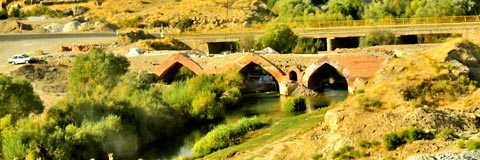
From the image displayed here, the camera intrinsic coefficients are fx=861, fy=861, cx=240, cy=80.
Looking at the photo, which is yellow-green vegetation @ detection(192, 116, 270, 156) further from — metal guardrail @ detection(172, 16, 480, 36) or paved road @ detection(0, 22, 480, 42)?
metal guardrail @ detection(172, 16, 480, 36)

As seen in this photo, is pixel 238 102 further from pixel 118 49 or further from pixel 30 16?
pixel 30 16

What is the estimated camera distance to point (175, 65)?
6331 centimetres

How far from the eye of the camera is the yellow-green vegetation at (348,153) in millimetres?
24172

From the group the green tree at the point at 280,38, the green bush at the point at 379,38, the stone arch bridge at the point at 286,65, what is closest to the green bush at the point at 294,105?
the stone arch bridge at the point at 286,65

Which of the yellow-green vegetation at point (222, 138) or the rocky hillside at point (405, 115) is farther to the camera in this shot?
the yellow-green vegetation at point (222, 138)

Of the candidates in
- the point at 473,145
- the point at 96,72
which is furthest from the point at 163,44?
the point at 473,145

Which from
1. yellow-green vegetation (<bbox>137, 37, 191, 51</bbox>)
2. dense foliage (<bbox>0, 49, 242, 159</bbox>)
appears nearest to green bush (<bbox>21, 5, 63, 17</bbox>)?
yellow-green vegetation (<bbox>137, 37, 191, 51</bbox>)

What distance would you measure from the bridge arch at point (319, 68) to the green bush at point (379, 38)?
9972 mm

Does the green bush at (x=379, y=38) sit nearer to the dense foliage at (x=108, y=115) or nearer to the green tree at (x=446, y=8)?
the green tree at (x=446, y=8)

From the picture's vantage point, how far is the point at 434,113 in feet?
82.6

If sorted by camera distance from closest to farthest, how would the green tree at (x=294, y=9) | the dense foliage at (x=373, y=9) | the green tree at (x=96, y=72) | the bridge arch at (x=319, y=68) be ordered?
the green tree at (x=96, y=72)
the bridge arch at (x=319, y=68)
the dense foliage at (x=373, y=9)
the green tree at (x=294, y=9)

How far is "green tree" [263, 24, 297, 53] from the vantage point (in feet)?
229

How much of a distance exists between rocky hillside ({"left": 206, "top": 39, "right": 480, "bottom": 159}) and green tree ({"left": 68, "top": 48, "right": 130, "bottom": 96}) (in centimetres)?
1823

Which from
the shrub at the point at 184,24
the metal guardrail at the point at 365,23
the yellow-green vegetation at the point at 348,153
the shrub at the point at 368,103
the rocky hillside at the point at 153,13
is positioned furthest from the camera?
the shrub at the point at 184,24
